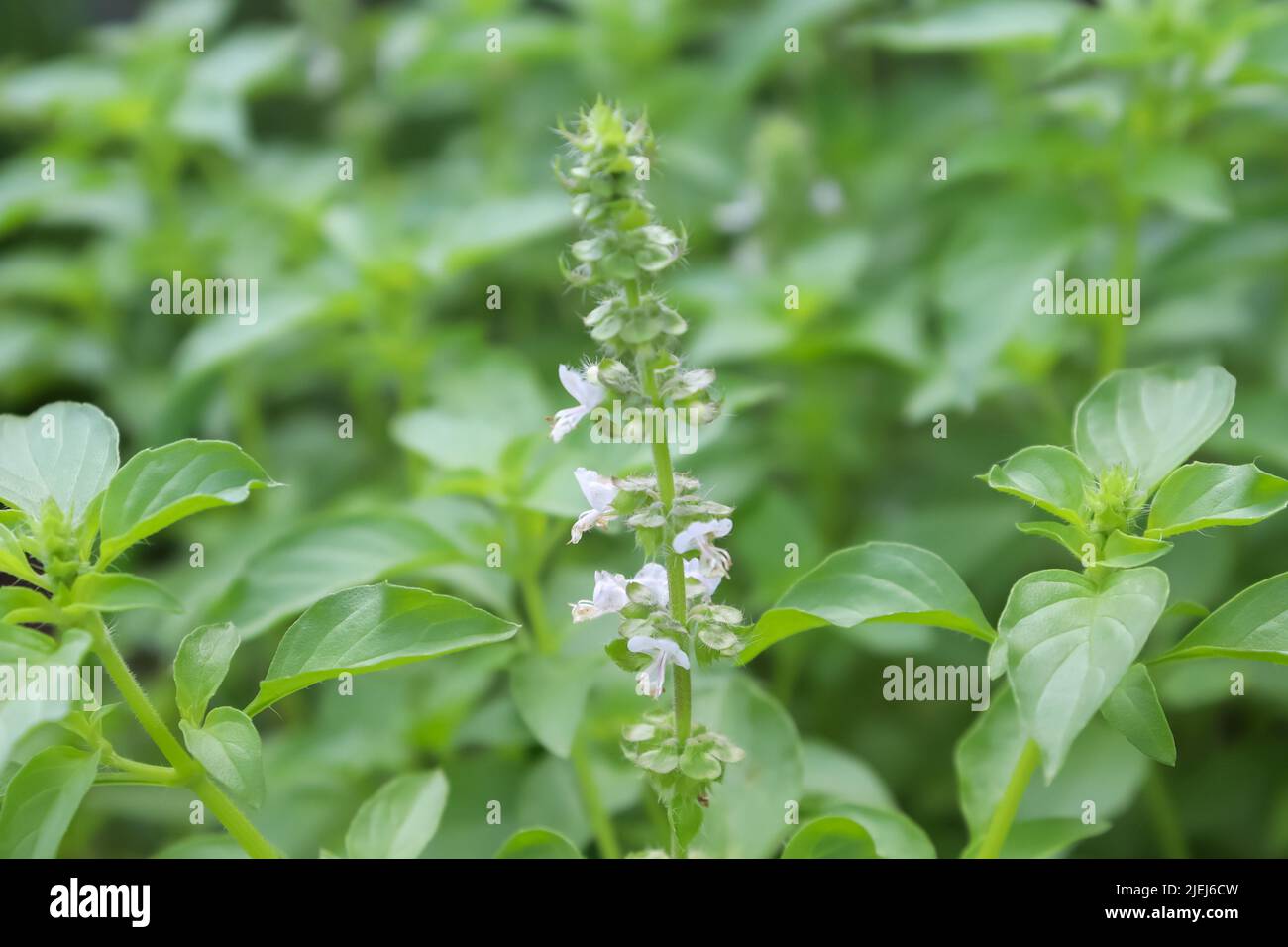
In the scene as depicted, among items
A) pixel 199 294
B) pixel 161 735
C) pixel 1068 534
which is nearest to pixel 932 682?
pixel 1068 534

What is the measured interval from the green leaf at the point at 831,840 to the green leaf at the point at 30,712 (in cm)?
54

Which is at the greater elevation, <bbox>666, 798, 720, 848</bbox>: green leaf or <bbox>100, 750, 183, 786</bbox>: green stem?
<bbox>100, 750, 183, 786</bbox>: green stem

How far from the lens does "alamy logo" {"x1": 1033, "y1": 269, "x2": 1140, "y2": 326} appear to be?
5.23ft

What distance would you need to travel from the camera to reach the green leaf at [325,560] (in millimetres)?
1191

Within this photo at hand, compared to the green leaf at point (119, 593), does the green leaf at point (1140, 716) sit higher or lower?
lower

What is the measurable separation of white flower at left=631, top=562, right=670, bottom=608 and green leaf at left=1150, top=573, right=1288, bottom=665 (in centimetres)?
39

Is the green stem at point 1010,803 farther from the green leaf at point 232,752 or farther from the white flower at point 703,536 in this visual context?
the green leaf at point 232,752

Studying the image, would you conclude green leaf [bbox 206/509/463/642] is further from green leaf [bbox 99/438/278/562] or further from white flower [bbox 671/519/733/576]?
white flower [bbox 671/519/733/576]

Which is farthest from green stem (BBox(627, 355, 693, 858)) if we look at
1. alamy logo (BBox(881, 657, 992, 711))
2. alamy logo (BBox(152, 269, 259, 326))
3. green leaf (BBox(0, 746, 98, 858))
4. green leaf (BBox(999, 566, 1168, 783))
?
alamy logo (BBox(152, 269, 259, 326))

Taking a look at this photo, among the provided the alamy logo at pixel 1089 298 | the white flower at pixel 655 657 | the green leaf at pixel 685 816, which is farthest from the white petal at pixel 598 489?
the alamy logo at pixel 1089 298

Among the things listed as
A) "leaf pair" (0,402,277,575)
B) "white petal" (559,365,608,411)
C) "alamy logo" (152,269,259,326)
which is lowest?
"leaf pair" (0,402,277,575)
